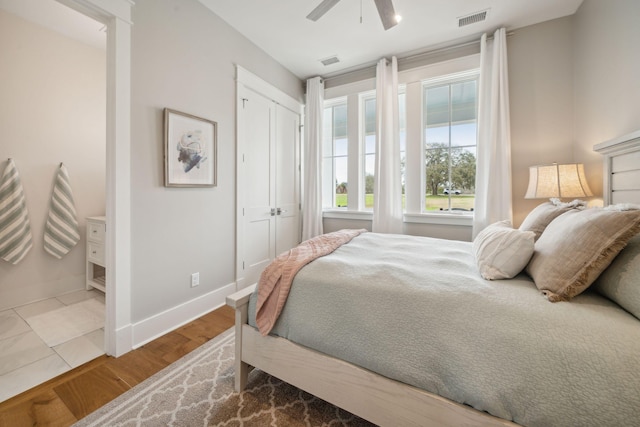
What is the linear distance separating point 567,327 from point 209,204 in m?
2.49

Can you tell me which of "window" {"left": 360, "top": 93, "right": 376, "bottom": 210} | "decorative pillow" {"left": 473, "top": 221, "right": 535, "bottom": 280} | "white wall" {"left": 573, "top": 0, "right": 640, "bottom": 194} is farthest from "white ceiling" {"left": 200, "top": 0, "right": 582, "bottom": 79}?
"decorative pillow" {"left": 473, "top": 221, "right": 535, "bottom": 280}

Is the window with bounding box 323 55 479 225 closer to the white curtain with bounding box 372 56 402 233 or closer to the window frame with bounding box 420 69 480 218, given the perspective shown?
the window frame with bounding box 420 69 480 218

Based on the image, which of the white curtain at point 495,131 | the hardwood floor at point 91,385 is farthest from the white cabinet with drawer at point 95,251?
the white curtain at point 495,131

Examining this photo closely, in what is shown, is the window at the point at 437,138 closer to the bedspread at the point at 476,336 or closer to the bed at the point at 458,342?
the bed at the point at 458,342

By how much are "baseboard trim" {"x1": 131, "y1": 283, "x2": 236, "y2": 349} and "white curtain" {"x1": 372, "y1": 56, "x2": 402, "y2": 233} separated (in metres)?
2.01

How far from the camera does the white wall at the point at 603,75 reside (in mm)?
1675

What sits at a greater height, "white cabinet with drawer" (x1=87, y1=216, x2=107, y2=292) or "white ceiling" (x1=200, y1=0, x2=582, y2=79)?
"white ceiling" (x1=200, y1=0, x2=582, y2=79)

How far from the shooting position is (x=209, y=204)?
2416 mm

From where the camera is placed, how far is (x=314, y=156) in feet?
11.8

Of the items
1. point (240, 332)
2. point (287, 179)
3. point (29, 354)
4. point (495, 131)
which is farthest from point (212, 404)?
point (495, 131)

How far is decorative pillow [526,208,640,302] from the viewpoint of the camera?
903 mm

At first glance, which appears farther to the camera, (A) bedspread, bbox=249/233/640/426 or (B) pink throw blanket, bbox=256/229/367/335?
(B) pink throw blanket, bbox=256/229/367/335

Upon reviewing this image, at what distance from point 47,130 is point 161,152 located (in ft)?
5.63

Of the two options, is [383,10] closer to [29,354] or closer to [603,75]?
[603,75]
